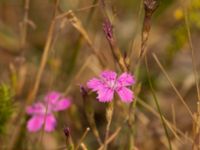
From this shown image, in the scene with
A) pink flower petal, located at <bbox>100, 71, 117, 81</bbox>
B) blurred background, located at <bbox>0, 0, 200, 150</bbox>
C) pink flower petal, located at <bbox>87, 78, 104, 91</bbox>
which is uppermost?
blurred background, located at <bbox>0, 0, 200, 150</bbox>

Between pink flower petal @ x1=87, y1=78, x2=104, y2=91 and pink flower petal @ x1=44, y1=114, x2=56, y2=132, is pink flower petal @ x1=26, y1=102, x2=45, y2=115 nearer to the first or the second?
pink flower petal @ x1=44, y1=114, x2=56, y2=132

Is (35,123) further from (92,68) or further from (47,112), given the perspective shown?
(92,68)

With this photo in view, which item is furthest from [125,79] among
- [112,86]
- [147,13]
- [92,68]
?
[92,68]

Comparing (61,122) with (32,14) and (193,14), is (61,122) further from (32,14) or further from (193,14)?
(32,14)

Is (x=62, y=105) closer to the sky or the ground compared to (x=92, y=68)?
closer to the ground

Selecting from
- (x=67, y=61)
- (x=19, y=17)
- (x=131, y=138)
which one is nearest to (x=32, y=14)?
(x=19, y=17)

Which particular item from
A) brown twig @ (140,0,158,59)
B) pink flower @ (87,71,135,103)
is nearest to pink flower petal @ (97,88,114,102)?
pink flower @ (87,71,135,103)

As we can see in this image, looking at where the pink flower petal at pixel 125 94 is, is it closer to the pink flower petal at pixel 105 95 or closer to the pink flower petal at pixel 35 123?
the pink flower petal at pixel 105 95
